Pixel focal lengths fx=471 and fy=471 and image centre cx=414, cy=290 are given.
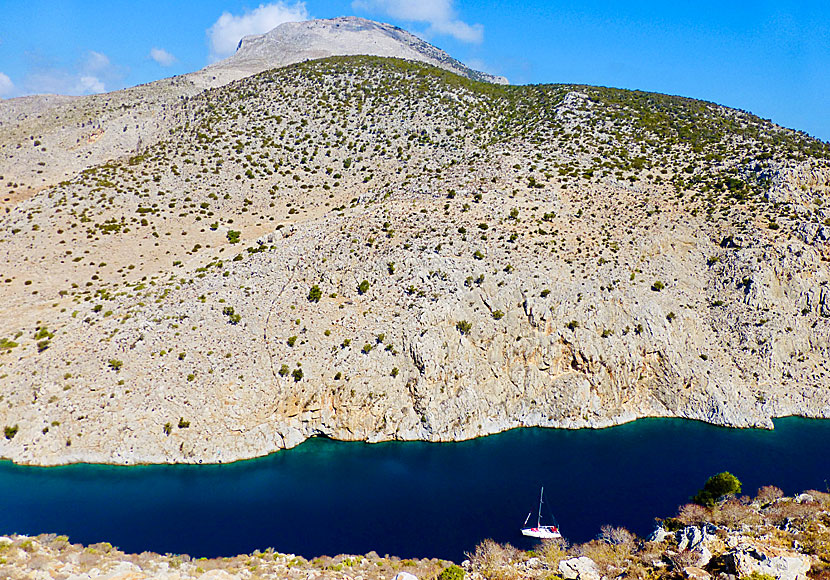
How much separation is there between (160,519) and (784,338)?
68704mm

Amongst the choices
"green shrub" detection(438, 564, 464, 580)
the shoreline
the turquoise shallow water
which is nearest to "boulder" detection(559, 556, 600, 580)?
"green shrub" detection(438, 564, 464, 580)

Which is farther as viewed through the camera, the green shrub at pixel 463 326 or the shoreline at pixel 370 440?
the green shrub at pixel 463 326

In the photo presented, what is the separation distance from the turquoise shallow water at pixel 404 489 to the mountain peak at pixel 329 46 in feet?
411

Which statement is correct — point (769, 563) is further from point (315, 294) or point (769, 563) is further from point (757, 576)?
point (315, 294)

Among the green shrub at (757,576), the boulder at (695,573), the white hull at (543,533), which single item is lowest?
the white hull at (543,533)

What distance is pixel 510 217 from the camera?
63.5 meters

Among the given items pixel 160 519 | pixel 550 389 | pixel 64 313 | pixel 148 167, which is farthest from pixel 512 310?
pixel 148 167

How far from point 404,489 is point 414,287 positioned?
74.6 feet

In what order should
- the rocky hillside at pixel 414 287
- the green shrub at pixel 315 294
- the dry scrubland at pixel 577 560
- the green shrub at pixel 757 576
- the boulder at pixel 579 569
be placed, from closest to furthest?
the green shrub at pixel 757 576 < the dry scrubland at pixel 577 560 < the boulder at pixel 579 569 < the rocky hillside at pixel 414 287 < the green shrub at pixel 315 294

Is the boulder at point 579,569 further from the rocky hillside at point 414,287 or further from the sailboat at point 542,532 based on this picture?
the rocky hillside at point 414,287

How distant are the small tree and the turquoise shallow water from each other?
2128 millimetres

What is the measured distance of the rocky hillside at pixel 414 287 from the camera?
155 feet

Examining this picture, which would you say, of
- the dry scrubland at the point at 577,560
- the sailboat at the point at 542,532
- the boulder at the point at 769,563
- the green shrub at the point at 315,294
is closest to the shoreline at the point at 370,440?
the dry scrubland at the point at 577,560

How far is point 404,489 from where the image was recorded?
40.9 metres
